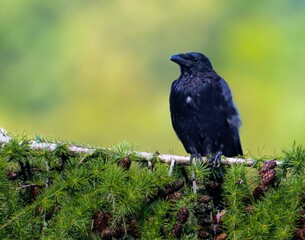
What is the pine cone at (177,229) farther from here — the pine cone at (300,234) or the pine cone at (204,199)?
the pine cone at (300,234)

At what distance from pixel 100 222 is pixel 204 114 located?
2743 millimetres

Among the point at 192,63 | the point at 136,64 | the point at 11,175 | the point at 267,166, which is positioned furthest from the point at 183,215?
the point at 136,64

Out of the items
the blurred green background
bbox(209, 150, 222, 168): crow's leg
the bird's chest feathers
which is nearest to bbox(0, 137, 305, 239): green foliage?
bbox(209, 150, 222, 168): crow's leg

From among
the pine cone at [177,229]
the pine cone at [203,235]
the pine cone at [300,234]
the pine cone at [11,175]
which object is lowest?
the pine cone at [300,234]

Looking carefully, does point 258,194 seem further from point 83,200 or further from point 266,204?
point 83,200

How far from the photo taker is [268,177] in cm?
360

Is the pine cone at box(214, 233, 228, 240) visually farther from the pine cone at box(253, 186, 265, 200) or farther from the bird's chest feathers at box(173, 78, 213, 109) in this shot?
the bird's chest feathers at box(173, 78, 213, 109)

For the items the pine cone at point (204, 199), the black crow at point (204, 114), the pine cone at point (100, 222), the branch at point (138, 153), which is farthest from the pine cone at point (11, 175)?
the black crow at point (204, 114)

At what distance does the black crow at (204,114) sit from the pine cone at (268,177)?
241cm

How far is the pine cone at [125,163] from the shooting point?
144 inches

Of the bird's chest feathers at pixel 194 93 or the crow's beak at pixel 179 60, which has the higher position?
the crow's beak at pixel 179 60

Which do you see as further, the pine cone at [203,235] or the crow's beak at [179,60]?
the crow's beak at [179,60]

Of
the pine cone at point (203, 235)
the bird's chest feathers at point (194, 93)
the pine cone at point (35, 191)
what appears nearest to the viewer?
the pine cone at point (203, 235)

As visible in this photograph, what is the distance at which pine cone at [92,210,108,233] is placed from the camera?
343 cm
